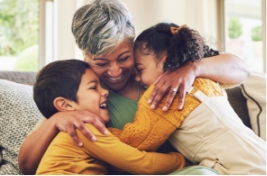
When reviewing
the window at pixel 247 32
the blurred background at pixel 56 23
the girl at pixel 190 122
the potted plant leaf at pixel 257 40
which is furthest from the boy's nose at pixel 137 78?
the potted plant leaf at pixel 257 40

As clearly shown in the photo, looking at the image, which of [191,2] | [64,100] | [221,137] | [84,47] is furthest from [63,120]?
[191,2]

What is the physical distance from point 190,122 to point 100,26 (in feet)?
0.82

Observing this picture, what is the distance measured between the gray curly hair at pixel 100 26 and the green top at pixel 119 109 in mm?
96

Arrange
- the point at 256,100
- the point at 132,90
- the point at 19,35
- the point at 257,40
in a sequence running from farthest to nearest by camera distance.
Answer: the point at 257,40 < the point at 256,100 < the point at 19,35 < the point at 132,90

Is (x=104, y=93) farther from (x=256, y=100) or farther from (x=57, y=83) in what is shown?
(x=256, y=100)

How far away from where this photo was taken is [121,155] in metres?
0.67

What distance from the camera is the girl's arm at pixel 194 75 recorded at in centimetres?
71

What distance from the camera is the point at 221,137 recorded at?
71cm

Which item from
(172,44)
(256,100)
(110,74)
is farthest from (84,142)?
(256,100)

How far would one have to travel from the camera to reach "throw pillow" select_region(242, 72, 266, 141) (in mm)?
1220

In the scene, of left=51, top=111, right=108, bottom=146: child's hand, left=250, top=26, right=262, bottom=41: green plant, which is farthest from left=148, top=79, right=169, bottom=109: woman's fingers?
left=250, top=26, right=262, bottom=41: green plant

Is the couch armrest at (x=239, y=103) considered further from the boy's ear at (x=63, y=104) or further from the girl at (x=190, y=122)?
the boy's ear at (x=63, y=104)

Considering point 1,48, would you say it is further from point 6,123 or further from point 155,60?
point 155,60

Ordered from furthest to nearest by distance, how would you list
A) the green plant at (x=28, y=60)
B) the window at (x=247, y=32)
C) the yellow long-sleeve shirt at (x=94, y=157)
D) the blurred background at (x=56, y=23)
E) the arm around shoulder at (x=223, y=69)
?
the window at (x=247, y=32), the green plant at (x=28, y=60), the blurred background at (x=56, y=23), the arm around shoulder at (x=223, y=69), the yellow long-sleeve shirt at (x=94, y=157)
